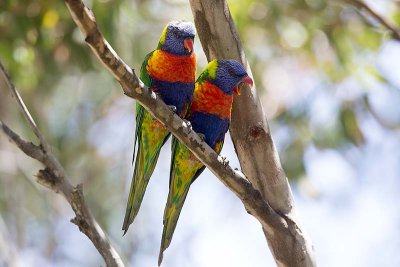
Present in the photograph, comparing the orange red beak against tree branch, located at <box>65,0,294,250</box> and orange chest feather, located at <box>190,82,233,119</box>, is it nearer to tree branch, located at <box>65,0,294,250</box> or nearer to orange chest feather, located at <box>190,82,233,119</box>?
orange chest feather, located at <box>190,82,233,119</box>

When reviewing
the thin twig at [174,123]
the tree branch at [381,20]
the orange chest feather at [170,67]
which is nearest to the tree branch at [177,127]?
the thin twig at [174,123]

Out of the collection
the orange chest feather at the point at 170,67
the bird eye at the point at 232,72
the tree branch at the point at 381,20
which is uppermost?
the tree branch at the point at 381,20

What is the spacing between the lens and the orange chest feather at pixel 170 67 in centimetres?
295

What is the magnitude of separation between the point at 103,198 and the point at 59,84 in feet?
3.68

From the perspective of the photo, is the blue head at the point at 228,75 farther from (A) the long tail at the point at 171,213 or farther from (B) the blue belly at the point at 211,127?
(A) the long tail at the point at 171,213

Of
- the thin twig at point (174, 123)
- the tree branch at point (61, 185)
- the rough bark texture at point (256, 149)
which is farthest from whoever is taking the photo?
the rough bark texture at point (256, 149)

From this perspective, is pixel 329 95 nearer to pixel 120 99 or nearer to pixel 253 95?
pixel 120 99

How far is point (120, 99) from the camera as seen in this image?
6.27 m

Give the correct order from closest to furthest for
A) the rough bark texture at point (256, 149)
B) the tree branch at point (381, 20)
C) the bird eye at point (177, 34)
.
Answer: the rough bark texture at point (256, 149), the bird eye at point (177, 34), the tree branch at point (381, 20)

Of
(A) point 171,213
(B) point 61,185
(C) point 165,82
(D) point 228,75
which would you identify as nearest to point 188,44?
(C) point 165,82

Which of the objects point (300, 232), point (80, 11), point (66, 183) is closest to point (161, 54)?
point (66, 183)

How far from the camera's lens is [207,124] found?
2.90 metres

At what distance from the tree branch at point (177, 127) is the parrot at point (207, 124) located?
0.36 meters

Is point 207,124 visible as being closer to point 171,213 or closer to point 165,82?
point 165,82
